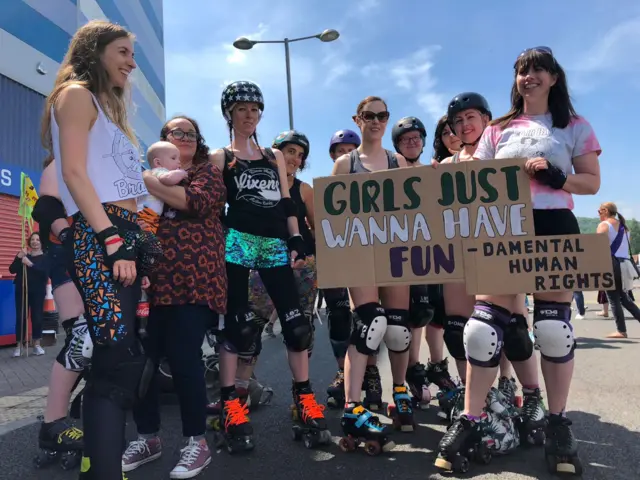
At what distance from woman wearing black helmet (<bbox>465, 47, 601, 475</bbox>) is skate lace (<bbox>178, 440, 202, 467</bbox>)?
128cm

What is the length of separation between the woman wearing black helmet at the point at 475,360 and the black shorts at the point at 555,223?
393 mm

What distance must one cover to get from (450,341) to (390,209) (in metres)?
0.91

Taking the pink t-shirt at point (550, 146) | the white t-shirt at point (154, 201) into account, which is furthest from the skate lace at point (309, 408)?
the pink t-shirt at point (550, 146)

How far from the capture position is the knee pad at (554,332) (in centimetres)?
215

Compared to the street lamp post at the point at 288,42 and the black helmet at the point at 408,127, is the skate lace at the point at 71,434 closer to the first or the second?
the black helmet at the point at 408,127

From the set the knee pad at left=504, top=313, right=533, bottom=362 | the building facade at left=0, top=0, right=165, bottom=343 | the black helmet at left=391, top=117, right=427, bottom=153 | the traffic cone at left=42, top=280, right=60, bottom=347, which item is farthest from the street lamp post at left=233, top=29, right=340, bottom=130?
the knee pad at left=504, top=313, right=533, bottom=362

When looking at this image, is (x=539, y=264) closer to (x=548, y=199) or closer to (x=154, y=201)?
(x=548, y=199)

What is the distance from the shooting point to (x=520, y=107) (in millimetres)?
2475

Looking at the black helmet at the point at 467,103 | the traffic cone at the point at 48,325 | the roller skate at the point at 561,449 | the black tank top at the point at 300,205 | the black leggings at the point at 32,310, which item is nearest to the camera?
the roller skate at the point at 561,449

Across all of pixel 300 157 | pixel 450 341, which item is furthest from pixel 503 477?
pixel 300 157

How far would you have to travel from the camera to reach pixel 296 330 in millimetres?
2684

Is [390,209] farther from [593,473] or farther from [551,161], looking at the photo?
[593,473]

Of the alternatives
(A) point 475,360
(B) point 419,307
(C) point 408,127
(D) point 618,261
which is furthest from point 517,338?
(D) point 618,261

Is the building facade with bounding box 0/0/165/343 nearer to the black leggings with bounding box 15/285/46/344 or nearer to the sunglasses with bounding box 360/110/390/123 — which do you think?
the black leggings with bounding box 15/285/46/344
